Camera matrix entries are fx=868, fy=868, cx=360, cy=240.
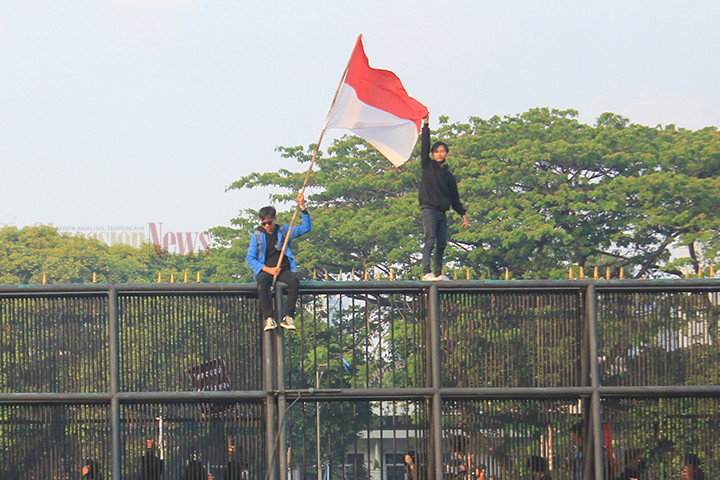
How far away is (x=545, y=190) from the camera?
3800 cm

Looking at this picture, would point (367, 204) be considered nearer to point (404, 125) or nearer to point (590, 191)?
point (590, 191)

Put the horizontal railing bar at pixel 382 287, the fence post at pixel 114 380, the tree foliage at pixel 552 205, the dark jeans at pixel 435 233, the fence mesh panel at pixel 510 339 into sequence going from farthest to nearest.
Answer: the tree foliage at pixel 552 205 < the dark jeans at pixel 435 233 < the fence mesh panel at pixel 510 339 < the horizontal railing bar at pixel 382 287 < the fence post at pixel 114 380

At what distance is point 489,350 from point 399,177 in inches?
1334

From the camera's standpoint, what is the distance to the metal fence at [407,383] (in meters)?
7.05

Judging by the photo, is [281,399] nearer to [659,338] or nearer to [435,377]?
[435,377]

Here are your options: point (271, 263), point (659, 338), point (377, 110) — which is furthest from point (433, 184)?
point (659, 338)

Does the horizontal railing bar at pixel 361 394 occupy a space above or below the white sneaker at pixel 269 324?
below

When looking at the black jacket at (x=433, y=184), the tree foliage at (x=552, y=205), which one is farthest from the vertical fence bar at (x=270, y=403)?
the tree foliage at (x=552, y=205)

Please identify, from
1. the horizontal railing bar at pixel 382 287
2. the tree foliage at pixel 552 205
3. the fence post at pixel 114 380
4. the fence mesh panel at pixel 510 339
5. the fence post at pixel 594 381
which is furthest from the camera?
the tree foliage at pixel 552 205

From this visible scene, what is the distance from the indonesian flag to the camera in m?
8.02

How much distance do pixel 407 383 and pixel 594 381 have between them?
1536mm

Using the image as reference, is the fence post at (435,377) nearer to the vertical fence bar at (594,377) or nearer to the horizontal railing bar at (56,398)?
the vertical fence bar at (594,377)

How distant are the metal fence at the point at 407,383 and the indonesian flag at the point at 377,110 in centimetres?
171

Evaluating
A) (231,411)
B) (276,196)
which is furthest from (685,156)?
(231,411)
